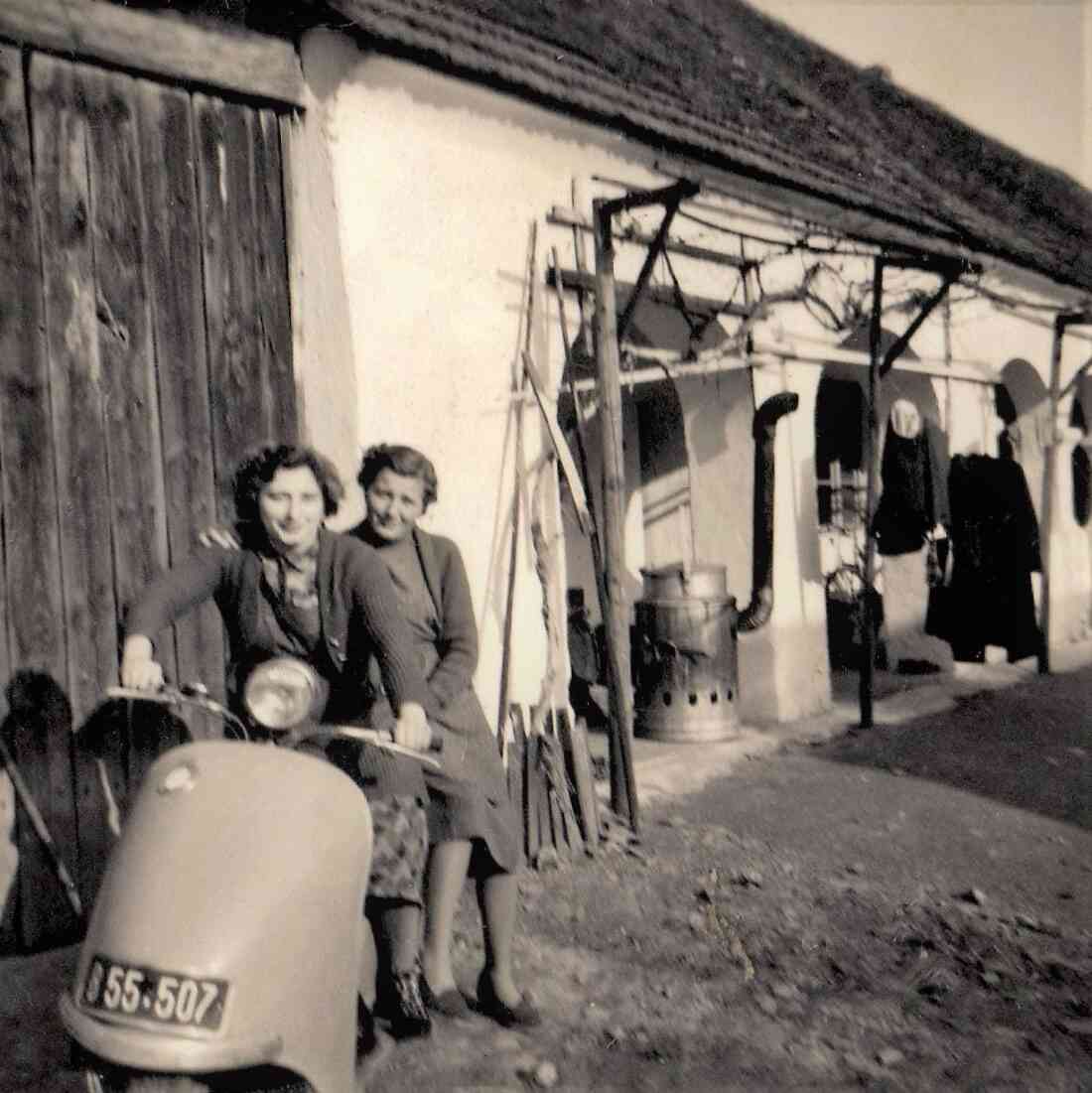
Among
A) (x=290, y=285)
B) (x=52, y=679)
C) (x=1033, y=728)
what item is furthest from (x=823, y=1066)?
(x=1033, y=728)

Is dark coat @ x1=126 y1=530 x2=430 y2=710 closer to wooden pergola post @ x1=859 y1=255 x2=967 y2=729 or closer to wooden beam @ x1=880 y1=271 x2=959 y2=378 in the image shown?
wooden pergola post @ x1=859 y1=255 x2=967 y2=729

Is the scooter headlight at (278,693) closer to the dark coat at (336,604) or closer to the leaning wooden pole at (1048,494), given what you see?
the dark coat at (336,604)

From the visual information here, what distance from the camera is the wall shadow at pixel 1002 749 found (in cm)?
634

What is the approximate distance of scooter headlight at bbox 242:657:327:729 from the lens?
2.65 m

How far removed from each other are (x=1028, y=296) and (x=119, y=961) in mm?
12537

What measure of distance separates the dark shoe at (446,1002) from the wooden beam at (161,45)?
11.6 feet

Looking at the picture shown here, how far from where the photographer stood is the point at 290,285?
4859 millimetres

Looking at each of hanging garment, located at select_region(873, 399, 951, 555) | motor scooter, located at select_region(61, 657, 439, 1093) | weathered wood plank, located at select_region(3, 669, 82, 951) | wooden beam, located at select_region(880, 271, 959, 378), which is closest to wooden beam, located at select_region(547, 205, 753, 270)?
wooden beam, located at select_region(880, 271, 959, 378)

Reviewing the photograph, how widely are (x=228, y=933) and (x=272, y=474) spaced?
1.32m

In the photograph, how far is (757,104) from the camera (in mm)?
9789

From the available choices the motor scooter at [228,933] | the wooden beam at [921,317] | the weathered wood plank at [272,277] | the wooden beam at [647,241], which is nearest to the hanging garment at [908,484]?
the wooden beam at [921,317]

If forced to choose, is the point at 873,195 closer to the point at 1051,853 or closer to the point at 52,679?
the point at 1051,853

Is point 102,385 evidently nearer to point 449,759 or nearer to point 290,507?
point 290,507

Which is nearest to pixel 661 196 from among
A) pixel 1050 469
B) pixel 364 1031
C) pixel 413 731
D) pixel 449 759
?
pixel 449 759
